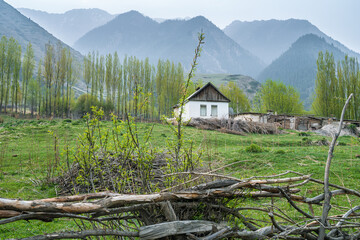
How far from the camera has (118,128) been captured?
2.98 meters

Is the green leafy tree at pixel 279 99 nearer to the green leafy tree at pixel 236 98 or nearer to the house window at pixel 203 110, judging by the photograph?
the green leafy tree at pixel 236 98

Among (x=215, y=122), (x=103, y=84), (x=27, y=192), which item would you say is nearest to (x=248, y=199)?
(x=27, y=192)

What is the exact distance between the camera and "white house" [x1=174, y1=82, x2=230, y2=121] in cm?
3672

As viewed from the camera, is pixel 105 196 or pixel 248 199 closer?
pixel 105 196

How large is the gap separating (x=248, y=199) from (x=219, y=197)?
0.29 metres

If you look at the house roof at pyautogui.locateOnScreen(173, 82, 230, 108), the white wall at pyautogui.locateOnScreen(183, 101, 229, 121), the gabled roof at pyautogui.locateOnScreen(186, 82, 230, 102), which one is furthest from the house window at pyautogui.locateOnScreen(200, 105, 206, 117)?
the gabled roof at pyautogui.locateOnScreen(186, 82, 230, 102)

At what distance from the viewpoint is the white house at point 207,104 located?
120 ft

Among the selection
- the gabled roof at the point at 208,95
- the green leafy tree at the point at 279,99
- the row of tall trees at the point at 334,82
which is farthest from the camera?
the green leafy tree at the point at 279,99

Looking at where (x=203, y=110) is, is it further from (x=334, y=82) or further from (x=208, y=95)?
(x=334, y=82)

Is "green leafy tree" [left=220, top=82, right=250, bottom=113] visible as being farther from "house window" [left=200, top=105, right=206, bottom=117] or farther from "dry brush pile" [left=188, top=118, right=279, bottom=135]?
"dry brush pile" [left=188, top=118, right=279, bottom=135]

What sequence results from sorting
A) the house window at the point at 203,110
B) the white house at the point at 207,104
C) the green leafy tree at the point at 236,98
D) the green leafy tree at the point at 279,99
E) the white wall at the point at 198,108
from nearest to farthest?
the white wall at the point at 198,108 < the white house at the point at 207,104 < the house window at the point at 203,110 < the green leafy tree at the point at 279,99 < the green leafy tree at the point at 236,98

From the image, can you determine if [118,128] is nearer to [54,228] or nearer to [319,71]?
[54,228]

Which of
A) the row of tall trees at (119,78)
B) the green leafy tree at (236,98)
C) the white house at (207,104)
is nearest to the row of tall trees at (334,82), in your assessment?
the green leafy tree at (236,98)

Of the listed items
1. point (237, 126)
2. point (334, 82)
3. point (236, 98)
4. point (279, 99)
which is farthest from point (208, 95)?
point (334, 82)
